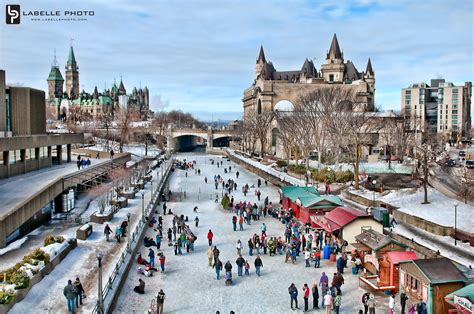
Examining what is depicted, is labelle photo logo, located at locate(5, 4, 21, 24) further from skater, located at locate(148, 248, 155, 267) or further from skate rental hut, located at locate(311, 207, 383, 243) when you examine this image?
skate rental hut, located at locate(311, 207, 383, 243)

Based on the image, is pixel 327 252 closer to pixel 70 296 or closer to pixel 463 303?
pixel 463 303

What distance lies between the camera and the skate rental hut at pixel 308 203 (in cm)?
2830

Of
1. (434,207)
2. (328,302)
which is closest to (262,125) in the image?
(434,207)

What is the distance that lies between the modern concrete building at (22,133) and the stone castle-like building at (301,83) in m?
45.3

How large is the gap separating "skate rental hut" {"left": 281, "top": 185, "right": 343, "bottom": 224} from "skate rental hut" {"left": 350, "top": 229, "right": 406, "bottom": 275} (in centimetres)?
721

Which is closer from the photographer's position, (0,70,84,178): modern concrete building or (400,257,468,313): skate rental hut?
(400,257,468,313): skate rental hut

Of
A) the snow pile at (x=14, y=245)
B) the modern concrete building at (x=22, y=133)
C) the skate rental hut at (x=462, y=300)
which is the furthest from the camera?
the modern concrete building at (x=22, y=133)

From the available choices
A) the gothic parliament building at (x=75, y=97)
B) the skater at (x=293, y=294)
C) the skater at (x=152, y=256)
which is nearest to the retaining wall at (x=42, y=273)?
the skater at (x=152, y=256)

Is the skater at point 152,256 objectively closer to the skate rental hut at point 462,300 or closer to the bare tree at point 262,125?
the skate rental hut at point 462,300

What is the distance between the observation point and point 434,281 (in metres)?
15.2

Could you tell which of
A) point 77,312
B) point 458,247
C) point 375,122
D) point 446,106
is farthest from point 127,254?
Answer: point 446,106

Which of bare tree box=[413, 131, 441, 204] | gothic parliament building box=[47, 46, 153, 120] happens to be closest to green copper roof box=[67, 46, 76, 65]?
gothic parliament building box=[47, 46, 153, 120]

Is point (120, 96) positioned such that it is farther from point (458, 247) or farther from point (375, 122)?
point (458, 247)

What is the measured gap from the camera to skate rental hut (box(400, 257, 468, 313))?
1520 cm
